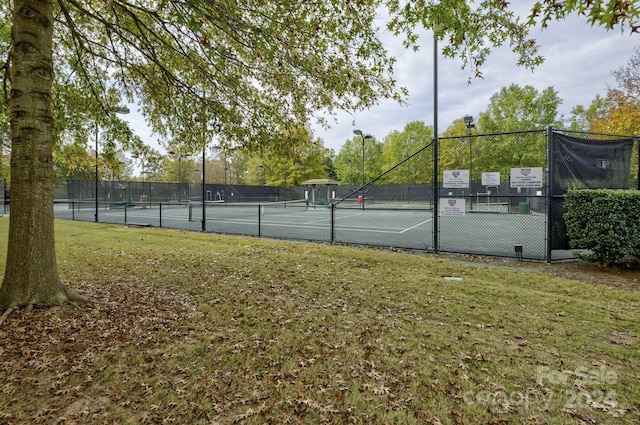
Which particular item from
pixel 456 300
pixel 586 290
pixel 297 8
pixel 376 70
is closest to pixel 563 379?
pixel 456 300

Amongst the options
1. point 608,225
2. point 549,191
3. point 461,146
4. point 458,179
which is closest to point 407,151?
point 461,146

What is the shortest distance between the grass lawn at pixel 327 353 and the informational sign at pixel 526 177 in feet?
7.56

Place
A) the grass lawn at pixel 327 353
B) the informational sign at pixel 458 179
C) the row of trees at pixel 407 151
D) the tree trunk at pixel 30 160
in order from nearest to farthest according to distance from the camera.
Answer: the grass lawn at pixel 327 353, the tree trunk at pixel 30 160, the row of trees at pixel 407 151, the informational sign at pixel 458 179

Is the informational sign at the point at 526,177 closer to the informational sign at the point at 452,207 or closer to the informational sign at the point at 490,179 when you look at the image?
the informational sign at the point at 452,207

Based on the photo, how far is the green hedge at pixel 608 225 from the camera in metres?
5.81

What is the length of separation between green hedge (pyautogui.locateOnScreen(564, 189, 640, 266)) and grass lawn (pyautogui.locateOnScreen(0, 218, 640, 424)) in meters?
1.15

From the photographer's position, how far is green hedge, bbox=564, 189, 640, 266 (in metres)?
5.81

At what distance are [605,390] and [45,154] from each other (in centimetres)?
551

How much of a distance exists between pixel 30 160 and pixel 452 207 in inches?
292

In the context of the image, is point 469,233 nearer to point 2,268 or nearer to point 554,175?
point 554,175

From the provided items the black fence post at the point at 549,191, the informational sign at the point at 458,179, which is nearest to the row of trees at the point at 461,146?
the informational sign at the point at 458,179

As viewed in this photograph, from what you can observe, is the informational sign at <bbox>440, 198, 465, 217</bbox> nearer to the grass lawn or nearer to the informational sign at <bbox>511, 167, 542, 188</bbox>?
the informational sign at <bbox>511, 167, 542, 188</bbox>

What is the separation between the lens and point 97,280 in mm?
5434

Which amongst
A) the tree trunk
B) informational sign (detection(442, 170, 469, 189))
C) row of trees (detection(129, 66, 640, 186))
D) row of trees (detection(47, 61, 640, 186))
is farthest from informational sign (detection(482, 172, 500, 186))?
the tree trunk
